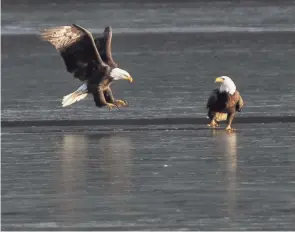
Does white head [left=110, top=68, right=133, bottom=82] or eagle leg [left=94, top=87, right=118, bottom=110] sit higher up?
white head [left=110, top=68, right=133, bottom=82]

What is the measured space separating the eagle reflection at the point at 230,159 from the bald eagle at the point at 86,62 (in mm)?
1403

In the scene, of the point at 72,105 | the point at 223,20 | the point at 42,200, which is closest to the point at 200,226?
the point at 42,200

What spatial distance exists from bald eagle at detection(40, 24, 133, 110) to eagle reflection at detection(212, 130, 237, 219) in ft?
4.60

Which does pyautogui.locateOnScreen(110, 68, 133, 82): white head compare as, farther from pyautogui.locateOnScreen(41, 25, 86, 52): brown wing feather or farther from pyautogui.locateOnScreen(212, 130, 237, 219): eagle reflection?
pyautogui.locateOnScreen(212, 130, 237, 219): eagle reflection

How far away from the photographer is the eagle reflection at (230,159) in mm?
10609

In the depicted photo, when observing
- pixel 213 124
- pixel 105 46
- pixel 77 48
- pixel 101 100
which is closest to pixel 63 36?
pixel 77 48

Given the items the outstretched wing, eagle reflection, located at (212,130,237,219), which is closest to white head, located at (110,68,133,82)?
the outstretched wing

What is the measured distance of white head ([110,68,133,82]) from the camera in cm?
1492

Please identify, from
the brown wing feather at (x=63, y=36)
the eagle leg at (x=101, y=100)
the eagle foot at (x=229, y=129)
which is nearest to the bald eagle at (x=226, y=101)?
the eagle foot at (x=229, y=129)

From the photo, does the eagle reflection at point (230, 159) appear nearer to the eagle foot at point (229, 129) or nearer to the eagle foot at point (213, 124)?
the eagle foot at point (229, 129)

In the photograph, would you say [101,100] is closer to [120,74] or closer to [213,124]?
[120,74]

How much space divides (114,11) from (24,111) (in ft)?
51.0

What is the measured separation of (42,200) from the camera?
1073 cm

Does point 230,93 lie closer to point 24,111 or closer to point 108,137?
point 108,137
